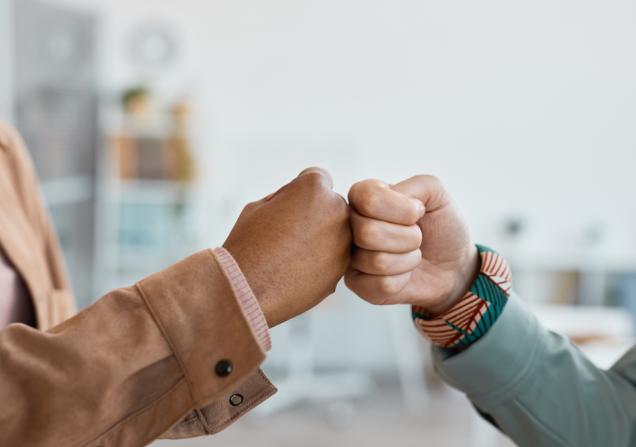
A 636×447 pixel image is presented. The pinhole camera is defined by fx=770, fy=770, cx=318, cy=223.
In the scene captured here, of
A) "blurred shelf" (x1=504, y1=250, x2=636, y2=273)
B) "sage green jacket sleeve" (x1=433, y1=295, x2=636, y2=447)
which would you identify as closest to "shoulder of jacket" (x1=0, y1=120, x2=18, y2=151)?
"sage green jacket sleeve" (x1=433, y1=295, x2=636, y2=447)

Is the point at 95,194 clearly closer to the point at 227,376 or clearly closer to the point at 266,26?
the point at 266,26

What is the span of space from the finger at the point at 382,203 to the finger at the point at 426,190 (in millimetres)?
32

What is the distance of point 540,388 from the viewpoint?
101 centimetres

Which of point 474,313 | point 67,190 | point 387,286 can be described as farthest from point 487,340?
point 67,190

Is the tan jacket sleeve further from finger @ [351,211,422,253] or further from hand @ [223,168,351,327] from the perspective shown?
finger @ [351,211,422,253]

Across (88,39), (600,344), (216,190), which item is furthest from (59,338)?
(216,190)

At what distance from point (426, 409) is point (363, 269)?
133 inches

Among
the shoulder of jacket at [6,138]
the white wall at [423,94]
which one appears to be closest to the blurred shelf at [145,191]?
the white wall at [423,94]

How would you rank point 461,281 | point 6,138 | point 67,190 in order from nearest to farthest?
point 461,281, point 6,138, point 67,190

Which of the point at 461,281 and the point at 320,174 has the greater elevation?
the point at 320,174

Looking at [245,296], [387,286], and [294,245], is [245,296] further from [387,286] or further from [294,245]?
[387,286]

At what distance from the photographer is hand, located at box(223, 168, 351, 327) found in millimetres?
812

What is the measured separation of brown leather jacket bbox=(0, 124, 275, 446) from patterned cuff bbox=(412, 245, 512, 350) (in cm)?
42

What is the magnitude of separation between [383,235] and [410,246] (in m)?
0.05
